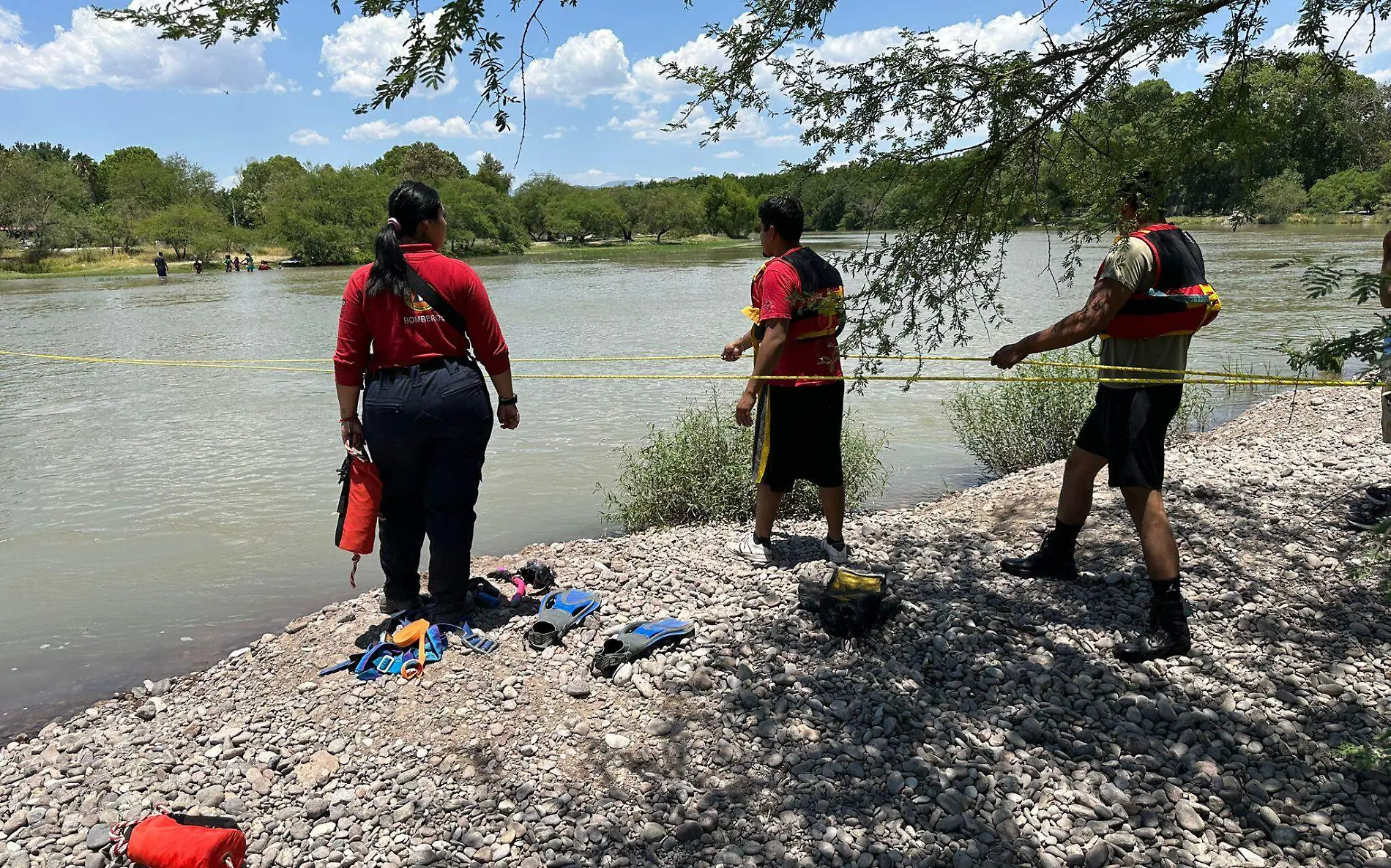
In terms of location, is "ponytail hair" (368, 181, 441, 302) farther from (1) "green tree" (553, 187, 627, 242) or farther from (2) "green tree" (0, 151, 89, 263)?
(1) "green tree" (553, 187, 627, 242)

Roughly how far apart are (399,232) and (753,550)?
247 centimetres

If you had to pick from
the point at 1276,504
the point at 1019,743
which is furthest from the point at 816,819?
the point at 1276,504

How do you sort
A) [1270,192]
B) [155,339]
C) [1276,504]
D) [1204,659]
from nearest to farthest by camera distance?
[1204,659]
[1270,192]
[1276,504]
[155,339]

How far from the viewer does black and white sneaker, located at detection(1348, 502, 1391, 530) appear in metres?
4.88

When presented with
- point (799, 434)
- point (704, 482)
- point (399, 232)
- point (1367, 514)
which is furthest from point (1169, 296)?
point (704, 482)

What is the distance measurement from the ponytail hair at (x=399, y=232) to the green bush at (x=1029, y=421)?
5844 millimetres

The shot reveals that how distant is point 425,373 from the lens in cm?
406

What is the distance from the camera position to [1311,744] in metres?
3.11

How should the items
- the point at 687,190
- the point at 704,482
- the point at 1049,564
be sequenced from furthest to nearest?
the point at 687,190 < the point at 704,482 < the point at 1049,564

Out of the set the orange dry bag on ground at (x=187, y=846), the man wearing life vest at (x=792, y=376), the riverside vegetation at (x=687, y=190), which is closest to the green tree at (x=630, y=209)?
the riverside vegetation at (x=687, y=190)

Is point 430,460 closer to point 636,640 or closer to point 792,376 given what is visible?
point 636,640

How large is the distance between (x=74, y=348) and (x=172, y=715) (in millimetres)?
18623

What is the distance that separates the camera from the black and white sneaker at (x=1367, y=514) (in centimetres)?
488

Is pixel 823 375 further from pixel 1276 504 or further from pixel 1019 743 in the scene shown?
pixel 1276 504
